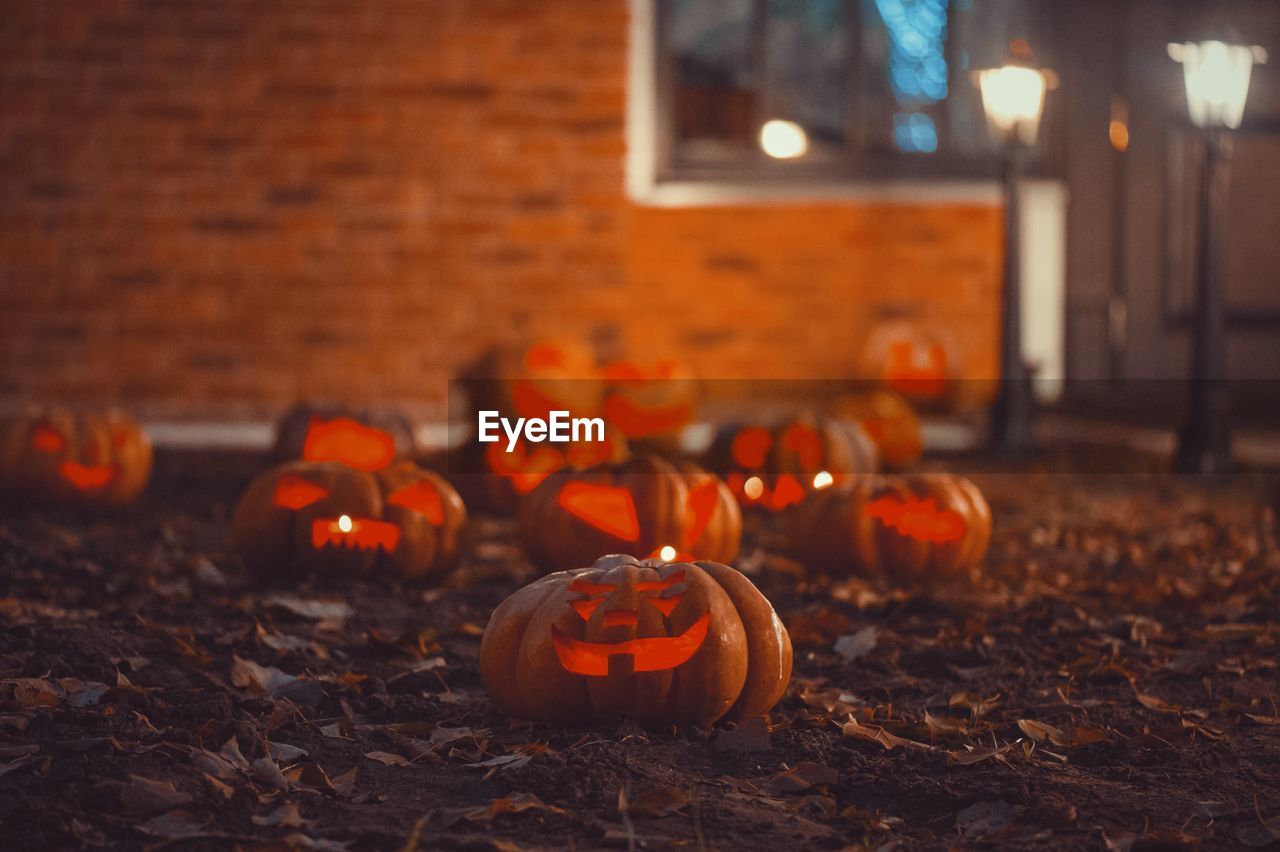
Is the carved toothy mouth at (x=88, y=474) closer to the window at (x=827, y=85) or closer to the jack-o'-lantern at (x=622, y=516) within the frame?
the jack-o'-lantern at (x=622, y=516)

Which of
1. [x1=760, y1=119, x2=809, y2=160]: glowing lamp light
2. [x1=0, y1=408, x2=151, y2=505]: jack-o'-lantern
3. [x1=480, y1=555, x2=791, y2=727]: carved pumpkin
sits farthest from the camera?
[x1=760, y1=119, x2=809, y2=160]: glowing lamp light

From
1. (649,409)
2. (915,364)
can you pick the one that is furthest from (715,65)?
(649,409)

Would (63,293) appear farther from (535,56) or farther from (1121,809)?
(1121,809)

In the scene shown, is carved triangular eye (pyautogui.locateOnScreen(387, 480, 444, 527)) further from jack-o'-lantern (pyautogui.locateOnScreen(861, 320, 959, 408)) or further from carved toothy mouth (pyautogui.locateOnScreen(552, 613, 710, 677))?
jack-o'-lantern (pyautogui.locateOnScreen(861, 320, 959, 408))

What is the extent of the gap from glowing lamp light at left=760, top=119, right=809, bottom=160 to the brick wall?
109 cm

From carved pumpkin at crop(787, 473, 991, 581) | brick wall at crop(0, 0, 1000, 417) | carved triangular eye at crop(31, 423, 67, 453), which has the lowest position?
carved pumpkin at crop(787, 473, 991, 581)

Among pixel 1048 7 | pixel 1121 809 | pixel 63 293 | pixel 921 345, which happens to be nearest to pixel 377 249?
pixel 63 293

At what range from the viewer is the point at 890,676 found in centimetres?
295

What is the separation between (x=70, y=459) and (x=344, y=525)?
61.3 inches

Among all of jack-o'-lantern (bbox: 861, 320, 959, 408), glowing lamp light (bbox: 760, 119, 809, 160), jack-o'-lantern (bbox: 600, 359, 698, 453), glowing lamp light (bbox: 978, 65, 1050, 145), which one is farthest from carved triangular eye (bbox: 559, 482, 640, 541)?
glowing lamp light (bbox: 760, 119, 809, 160)

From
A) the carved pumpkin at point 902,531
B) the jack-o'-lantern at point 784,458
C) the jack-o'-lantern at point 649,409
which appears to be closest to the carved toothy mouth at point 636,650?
the carved pumpkin at point 902,531

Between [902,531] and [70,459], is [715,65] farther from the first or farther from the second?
[902,531]

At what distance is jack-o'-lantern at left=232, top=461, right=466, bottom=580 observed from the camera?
146 inches

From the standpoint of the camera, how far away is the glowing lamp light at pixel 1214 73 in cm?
590
